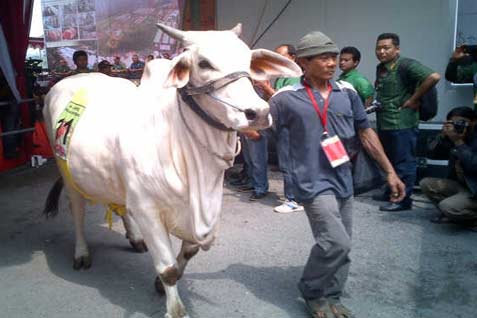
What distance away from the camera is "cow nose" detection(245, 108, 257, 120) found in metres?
2.15

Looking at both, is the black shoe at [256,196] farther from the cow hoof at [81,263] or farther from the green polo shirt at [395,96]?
the cow hoof at [81,263]

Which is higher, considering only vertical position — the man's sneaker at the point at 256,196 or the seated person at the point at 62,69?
the seated person at the point at 62,69

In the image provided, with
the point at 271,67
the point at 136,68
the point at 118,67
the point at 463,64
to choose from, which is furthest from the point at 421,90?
the point at 118,67

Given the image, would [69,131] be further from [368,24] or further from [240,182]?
[368,24]

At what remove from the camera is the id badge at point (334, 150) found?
2705mm

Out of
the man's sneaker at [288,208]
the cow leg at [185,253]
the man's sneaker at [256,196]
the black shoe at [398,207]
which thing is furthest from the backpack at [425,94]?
the cow leg at [185,253]

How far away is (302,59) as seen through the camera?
8.89 ft

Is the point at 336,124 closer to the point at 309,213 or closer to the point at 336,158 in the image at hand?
the point at 336,158

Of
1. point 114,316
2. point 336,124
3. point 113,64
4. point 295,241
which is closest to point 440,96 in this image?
Result: point 295,241

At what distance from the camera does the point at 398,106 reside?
15.7 ft

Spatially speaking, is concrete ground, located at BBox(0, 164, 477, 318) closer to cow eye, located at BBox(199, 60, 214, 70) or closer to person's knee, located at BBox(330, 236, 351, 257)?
person's knee, located at BBox(330, 236, 351, 257)

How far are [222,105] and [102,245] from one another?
7.80 feet

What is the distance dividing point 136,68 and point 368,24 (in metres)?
3.73

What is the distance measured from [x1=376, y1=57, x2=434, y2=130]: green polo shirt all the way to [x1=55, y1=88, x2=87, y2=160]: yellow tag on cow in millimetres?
2919
